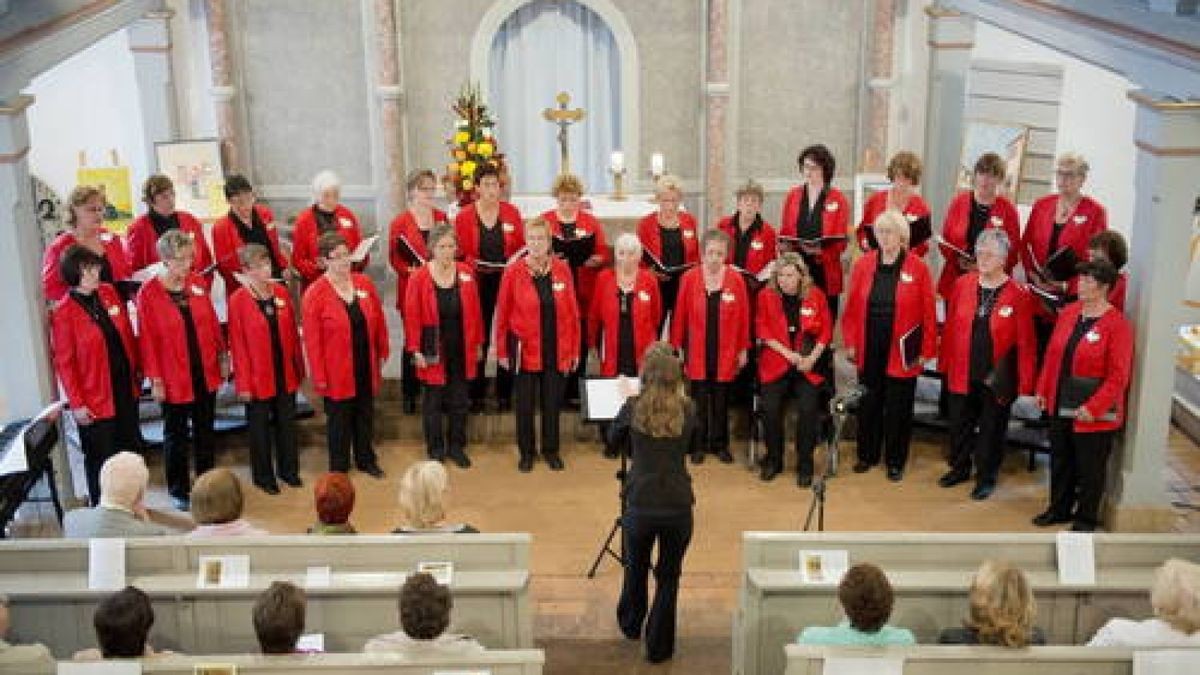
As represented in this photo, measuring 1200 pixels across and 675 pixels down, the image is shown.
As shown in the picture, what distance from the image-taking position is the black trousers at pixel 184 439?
25.3 feet

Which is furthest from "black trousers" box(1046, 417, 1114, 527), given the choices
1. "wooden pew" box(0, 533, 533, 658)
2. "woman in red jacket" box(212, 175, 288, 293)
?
"woman in red jacket" box(212, 175, 288, 293)

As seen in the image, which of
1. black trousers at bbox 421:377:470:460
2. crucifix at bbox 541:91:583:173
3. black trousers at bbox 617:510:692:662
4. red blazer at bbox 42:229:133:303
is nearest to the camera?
black trousers at bbox 617:510:692:662

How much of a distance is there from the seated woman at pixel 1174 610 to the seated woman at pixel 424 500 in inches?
97.1

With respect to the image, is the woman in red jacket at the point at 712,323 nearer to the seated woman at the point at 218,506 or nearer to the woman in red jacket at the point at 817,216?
the woman in red jacket at the point at 817,216

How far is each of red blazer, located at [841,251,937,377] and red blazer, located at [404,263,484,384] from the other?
2.20m

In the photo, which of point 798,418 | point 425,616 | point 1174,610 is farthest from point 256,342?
point 1174,610

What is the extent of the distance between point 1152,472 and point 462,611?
13.3ft

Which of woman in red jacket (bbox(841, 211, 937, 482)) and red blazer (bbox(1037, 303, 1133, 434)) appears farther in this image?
woman in red jacket (bbox(841, 211, 937, 482))

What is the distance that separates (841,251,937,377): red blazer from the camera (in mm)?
7770

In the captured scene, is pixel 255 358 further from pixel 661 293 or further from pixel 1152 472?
pixel 1152 472

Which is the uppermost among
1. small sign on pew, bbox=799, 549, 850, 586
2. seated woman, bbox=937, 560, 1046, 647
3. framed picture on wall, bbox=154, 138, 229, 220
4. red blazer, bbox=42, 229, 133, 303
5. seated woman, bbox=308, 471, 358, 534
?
framed picture on wall, bbox=154, 138, 229, 220

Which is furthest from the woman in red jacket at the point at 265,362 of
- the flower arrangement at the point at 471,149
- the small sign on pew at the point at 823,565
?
the small sign on pew at the point at 823,565

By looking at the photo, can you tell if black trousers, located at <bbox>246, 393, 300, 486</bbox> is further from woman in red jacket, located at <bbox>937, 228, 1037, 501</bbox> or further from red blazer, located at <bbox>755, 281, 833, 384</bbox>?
woman in red jacket, located at <bbox>937, 228, 1037, 501</bbox>

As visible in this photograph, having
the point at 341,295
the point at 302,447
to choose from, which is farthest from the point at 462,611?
the point at 302,447
